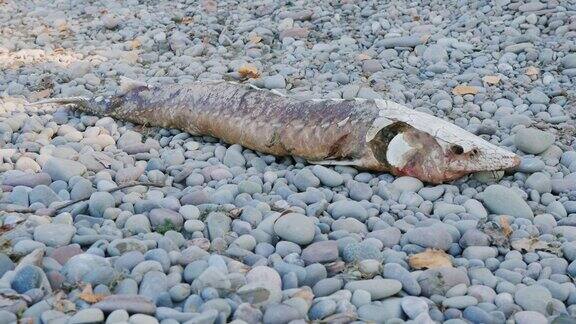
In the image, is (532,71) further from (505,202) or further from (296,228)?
(296,228)

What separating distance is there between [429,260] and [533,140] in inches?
58.7

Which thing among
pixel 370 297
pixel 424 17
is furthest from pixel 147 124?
pixel 424 17

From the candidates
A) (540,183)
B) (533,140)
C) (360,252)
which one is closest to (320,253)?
(360,252)

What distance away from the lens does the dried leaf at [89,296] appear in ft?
7.87

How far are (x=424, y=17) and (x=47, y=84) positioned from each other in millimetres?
3440

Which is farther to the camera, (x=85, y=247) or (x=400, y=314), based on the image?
(x=85, y=247)

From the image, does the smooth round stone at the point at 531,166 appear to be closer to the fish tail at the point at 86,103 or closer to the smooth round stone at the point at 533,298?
the smooth round stone at the point at 533,298

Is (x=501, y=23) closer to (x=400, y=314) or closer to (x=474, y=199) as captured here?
(x=474, y=199)

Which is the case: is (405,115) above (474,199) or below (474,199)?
above

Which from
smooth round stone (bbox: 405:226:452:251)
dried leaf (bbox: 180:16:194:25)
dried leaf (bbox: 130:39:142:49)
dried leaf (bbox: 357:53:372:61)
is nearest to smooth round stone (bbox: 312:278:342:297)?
smooth round stone (bbox: 405:226:452:251)

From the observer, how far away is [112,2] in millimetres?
8000

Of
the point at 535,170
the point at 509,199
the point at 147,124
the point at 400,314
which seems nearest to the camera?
the point at 400,314

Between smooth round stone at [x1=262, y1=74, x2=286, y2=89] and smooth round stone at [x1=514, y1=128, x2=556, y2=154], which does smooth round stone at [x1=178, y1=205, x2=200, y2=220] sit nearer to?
smooth round stone at [x1=514, y1=128, x2=556, y2=154]

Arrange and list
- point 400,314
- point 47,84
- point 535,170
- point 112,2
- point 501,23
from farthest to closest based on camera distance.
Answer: point 112,2, point 501,23, point 47,84, point 535,170, point 400,314
